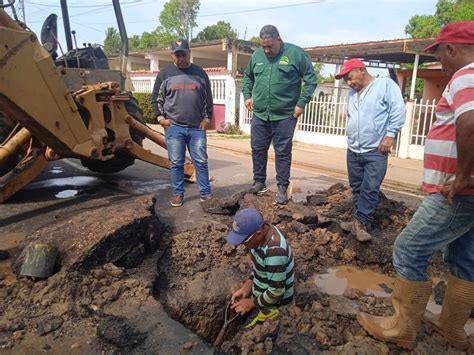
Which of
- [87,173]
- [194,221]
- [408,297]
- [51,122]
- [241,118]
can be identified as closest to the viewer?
[408,297]

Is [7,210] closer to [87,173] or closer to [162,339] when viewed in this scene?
[87,173]

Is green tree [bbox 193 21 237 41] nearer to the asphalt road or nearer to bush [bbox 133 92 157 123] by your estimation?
bush [bbox 133 92 157 123]

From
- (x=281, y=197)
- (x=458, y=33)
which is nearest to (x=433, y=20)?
(x=281, y=197)

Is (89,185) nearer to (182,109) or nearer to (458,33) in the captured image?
(182,109)

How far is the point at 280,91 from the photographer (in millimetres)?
4746

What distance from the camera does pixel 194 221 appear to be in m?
4.56

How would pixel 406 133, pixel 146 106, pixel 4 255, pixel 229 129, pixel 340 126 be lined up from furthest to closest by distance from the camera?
1. pixel 146 106
2. pixel 229 129
3. pixel 340 126
4. pixel 406 133
5. pixel 4 255

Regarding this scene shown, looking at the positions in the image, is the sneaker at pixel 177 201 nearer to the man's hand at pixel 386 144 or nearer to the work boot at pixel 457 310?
the man's hand at pixel 386 144

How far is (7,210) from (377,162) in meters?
4.03

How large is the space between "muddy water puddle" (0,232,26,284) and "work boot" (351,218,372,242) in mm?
2924

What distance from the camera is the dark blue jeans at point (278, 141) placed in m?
4.82

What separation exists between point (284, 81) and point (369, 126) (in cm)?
115

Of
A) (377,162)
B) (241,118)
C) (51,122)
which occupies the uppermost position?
(51,122)

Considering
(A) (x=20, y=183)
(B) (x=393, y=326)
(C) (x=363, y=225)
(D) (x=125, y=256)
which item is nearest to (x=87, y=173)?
(A) (x=20, y=183)
